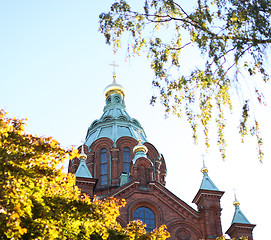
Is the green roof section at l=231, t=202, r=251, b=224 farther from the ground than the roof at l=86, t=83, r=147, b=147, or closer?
closer

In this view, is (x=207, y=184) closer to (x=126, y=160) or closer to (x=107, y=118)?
(x=126, y=160)

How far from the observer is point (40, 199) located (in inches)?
436

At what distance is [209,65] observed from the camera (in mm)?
12156

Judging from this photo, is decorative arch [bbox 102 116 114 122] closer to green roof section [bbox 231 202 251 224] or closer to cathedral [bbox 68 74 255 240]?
cathedral [bbox 68 74 255 240]

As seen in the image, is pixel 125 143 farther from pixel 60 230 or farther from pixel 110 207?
pixel 60 230

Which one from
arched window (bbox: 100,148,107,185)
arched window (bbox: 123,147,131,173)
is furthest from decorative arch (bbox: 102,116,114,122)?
arched window (bbox: 123,147,131,173)

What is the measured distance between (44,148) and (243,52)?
19.4ft

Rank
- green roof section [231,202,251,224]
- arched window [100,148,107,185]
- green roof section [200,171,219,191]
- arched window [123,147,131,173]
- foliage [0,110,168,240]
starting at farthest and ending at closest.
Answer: arched window [123,147,131,173] → arched window [100,148,107,185] → green roof section [200,171,219,191] → green roof section [231,202,251,224] → foliage [0,110,168,240]

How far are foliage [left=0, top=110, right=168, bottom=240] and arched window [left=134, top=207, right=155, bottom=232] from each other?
13667 millimetres

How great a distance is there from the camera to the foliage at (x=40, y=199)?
993 cm

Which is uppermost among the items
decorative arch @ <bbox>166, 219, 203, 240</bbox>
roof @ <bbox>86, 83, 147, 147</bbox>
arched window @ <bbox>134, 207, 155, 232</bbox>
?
roof @ <bbox>86, 83, 147, 147</bbox>

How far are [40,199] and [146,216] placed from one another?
17.4m

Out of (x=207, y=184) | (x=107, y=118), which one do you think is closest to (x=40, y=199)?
(x=207, y=184)

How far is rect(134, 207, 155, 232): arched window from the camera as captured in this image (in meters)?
27.3
